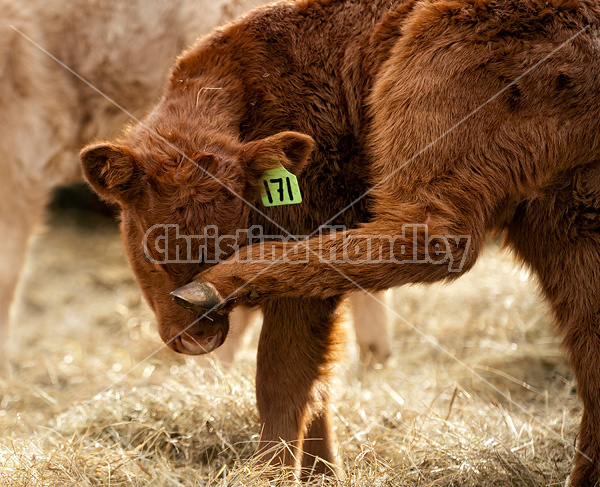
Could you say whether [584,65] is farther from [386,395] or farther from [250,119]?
[386,395]

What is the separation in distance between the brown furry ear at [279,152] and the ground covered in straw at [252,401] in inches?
41.8

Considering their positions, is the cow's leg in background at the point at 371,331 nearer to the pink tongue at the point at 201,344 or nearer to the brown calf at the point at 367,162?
the brown calf at the point at 367,162

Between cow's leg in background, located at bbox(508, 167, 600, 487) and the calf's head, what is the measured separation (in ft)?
3.03

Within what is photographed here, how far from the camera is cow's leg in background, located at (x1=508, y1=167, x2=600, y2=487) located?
8.17 ft

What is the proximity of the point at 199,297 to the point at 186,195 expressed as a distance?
0.40 m

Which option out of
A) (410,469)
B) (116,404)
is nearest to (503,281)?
(410,469)

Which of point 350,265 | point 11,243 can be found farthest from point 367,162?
point 11,243

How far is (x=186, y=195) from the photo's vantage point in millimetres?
2436

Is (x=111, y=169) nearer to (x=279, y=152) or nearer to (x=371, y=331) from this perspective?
(x=279, y=152)

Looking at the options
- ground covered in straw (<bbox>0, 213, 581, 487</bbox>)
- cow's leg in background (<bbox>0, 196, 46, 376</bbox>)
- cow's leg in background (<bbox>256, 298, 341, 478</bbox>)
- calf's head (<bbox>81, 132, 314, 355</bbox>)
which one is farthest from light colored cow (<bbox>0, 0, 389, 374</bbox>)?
calf's head (<bbox>81, 132, 314, 355</bbox>)

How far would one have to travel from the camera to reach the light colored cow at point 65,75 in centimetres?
439

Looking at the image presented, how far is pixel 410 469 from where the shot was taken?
297 cm

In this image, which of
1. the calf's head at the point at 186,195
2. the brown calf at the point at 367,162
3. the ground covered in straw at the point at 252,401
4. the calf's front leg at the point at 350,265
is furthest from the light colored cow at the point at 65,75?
the calf's front leg at the point at 350,265

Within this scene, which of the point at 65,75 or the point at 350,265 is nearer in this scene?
the point at 350,265
